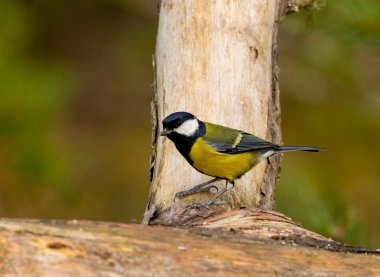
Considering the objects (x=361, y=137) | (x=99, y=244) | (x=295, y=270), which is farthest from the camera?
(x=361, y=137)

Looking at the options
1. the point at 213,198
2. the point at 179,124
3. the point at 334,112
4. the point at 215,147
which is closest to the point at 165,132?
the point at 179,124

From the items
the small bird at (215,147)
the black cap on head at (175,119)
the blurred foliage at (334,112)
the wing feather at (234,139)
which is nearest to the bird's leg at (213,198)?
the small bird at (215,147)

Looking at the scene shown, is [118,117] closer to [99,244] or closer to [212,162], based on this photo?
[212,162]

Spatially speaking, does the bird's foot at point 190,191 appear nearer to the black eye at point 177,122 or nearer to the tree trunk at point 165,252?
the black eye at point 177,122

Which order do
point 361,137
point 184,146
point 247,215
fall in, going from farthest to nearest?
1. point 361,137
2. point 184,146
3. point 247,215

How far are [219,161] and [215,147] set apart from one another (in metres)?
0.06

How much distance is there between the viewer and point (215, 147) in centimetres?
332

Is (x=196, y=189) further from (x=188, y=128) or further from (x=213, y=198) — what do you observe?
(x=188, y=128)

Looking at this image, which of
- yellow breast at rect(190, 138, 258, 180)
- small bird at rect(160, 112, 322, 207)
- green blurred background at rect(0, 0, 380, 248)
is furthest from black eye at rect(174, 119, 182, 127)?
green blurred background at rect(0, 0, 380, 248)

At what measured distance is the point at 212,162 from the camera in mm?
3271

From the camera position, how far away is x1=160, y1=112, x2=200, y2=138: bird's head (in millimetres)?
3104

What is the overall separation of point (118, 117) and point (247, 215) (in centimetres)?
440

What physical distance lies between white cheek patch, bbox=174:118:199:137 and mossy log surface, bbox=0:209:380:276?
60 cm

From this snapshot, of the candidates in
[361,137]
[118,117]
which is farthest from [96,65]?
[361,137]
